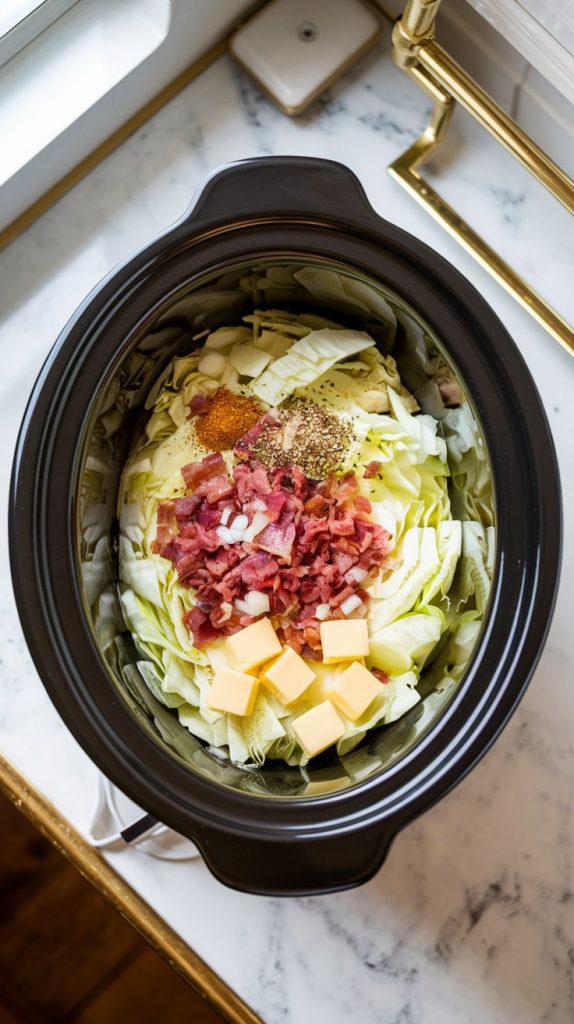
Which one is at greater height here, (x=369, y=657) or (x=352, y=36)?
(x=352, y=36)

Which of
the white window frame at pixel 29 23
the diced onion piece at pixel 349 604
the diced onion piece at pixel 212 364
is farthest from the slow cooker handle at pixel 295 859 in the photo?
the white window frame at pixel 29 23

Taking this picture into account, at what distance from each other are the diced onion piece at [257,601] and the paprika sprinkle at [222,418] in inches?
6.7

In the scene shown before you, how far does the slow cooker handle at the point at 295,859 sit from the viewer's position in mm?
867

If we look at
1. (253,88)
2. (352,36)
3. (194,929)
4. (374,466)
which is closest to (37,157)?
(253,88)

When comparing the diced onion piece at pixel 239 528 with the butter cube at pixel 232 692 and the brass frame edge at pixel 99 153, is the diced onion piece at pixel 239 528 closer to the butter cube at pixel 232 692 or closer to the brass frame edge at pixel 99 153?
the butter cube at pixel 232 692

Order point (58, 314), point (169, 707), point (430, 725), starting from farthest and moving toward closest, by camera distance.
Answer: point (58, 314) < point (169, 707) < point (430, 725)

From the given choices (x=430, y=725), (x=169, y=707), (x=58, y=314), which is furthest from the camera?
(x=58, y=314)

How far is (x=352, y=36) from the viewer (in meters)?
1.21

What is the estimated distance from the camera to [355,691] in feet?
3.30

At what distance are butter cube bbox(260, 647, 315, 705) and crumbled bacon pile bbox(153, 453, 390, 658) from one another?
35 mm

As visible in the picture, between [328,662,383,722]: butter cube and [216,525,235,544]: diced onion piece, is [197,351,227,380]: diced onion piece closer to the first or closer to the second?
[216,525,235,544]: diced onion piece

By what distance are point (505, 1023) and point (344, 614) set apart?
1.79 feet

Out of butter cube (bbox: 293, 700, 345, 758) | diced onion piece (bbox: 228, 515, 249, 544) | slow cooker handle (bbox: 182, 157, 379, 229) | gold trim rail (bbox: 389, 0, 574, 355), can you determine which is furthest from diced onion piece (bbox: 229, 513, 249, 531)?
gold trim rail (bbox: 389, 0, 574, 355)

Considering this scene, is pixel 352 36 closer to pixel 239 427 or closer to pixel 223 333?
pixel 223 333
